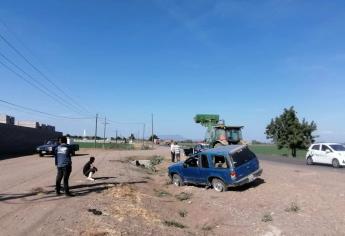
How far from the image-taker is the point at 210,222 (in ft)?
43.4

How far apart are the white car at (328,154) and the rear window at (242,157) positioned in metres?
12.7

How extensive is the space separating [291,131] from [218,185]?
34.7m

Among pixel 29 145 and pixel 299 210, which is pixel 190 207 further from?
pixel 29 145

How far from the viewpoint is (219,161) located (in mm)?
18469

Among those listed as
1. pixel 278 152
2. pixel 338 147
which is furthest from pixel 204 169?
pixel 278 152

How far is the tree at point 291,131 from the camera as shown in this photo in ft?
167

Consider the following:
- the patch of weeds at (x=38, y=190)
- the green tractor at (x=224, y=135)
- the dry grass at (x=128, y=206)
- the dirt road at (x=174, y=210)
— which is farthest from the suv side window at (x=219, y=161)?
the green tractor at (x=224, y=135)

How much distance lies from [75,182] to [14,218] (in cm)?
785

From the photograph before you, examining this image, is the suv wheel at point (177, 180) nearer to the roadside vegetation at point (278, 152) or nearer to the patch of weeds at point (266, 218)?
the patch of weeds at point (266, 218)

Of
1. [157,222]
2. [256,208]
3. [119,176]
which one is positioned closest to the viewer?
[157,222]

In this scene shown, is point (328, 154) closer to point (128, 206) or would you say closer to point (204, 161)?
point (204, 161)

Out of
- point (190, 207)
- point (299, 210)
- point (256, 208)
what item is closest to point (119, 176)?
point (190, 207)

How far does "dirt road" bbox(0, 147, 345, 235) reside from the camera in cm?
1053

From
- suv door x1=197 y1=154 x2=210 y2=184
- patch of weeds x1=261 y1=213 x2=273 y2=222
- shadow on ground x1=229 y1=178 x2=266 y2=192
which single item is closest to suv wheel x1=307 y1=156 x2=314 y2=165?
shadow on ground x1=229 y1=178 x2=266 y2=192
